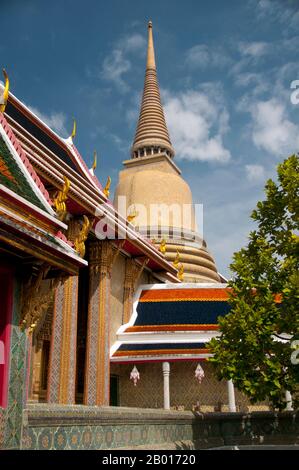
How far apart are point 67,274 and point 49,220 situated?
922 millimetres

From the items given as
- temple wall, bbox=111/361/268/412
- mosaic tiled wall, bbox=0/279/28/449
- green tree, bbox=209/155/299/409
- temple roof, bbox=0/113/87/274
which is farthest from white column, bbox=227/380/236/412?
mosaic tiled wall, bbox=0/279/28/449

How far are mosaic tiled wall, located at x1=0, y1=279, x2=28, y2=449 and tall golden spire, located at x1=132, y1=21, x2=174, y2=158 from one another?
36.3 metres

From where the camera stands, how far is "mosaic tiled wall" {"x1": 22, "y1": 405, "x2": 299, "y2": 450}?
24.1ft

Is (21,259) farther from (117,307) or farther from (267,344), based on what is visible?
(117,307)

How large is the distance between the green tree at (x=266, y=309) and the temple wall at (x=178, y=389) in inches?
336

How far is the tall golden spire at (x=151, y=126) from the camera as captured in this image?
1692 inches

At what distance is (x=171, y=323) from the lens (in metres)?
21.3

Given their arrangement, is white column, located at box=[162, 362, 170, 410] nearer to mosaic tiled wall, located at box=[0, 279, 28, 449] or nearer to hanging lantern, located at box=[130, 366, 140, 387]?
hanging lantern, located at box=[130, 366, 140, 387]

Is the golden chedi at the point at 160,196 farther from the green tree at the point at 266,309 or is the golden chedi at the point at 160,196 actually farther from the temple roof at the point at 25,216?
the temple roof at the point at 25,216

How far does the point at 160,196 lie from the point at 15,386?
30119 millimetres

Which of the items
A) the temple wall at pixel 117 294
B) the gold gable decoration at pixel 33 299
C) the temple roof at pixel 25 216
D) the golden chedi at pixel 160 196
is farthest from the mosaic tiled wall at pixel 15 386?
the golden chedi at pixel 160 196

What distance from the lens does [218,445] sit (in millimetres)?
12500
